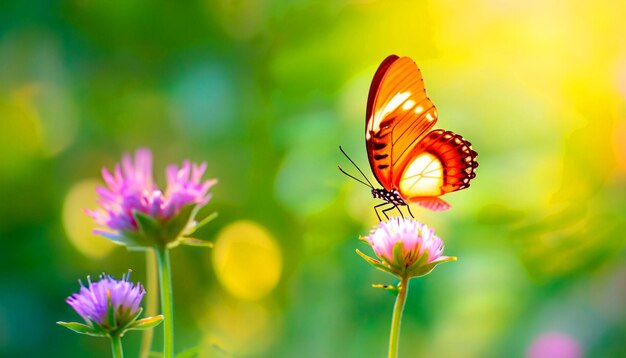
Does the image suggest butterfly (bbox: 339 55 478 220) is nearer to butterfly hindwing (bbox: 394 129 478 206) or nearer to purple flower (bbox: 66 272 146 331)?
butterfly hindwing (bbox: 394 129 478 206)

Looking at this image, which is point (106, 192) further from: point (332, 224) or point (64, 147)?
point (64, 147)

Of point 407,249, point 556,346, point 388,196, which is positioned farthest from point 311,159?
point 407,249

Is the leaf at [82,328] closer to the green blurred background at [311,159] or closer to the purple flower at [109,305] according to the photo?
the purple flower at [109,305]

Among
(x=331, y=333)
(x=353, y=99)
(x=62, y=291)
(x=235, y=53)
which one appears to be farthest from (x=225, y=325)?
(x=235, y=53)

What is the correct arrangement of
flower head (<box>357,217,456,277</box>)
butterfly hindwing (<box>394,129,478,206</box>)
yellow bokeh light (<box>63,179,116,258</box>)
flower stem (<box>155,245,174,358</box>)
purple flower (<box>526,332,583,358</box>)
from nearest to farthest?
1. flower stem (<box>155,245,174,358</box>)
2. flower head (<box>357,217,456,277</box>)
3. butterfly hindwing (<box>394,129,478,206</box>)
4. purple flower (<box>526,332,583,358</box>)
5. yellow bokeh light (<box>63,179,116,258</box>)

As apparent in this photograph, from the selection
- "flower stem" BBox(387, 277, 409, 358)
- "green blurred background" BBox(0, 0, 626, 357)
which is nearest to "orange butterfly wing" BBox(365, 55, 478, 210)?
"flower stem" BBox(387, 277, 409, 358)

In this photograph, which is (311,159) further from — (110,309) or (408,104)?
(110,309)
